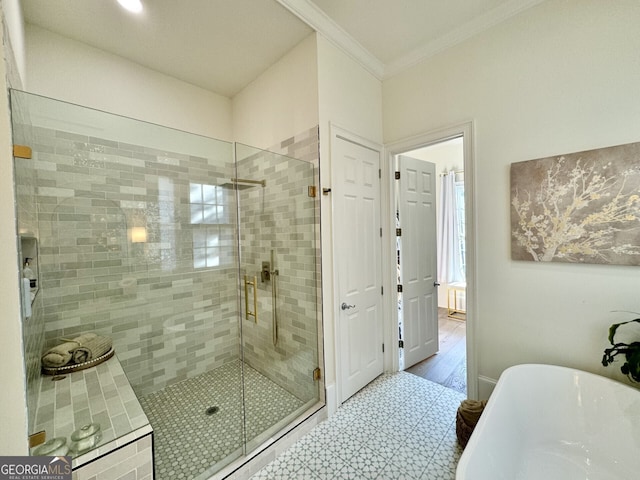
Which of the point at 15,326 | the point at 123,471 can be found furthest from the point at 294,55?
the point at 123,471

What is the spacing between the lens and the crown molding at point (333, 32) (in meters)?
1.81

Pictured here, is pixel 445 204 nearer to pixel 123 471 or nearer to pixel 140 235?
pixel 140 235

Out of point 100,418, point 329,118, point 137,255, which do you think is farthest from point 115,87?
point 100,418

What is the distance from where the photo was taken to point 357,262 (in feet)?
7.60

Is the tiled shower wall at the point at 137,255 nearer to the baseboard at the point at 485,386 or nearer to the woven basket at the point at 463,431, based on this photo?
the woven basket at the point at 463,431

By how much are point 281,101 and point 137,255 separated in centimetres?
185

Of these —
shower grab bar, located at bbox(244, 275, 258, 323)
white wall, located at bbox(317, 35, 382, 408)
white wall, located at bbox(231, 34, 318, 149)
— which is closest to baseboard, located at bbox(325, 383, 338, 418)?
white wall, located at bbox(317, 35, 382, 408)

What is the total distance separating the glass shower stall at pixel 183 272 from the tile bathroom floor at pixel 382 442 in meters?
0.23

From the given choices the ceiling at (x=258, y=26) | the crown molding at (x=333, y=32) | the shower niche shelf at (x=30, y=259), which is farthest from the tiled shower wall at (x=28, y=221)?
the crown molding at (x=333, y=32)

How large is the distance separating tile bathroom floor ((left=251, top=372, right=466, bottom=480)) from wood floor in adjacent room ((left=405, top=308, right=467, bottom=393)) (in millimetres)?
167

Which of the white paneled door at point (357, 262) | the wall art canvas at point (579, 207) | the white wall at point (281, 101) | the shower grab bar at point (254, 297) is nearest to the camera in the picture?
the wall art canvas at point (579, 207)

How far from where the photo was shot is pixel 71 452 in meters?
1.13

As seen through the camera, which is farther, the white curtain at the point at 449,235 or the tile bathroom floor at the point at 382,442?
the white curtain at the point at 449,235

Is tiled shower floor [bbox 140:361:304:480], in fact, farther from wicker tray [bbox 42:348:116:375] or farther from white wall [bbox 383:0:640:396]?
white wall [bbox 383:0:640:396]
